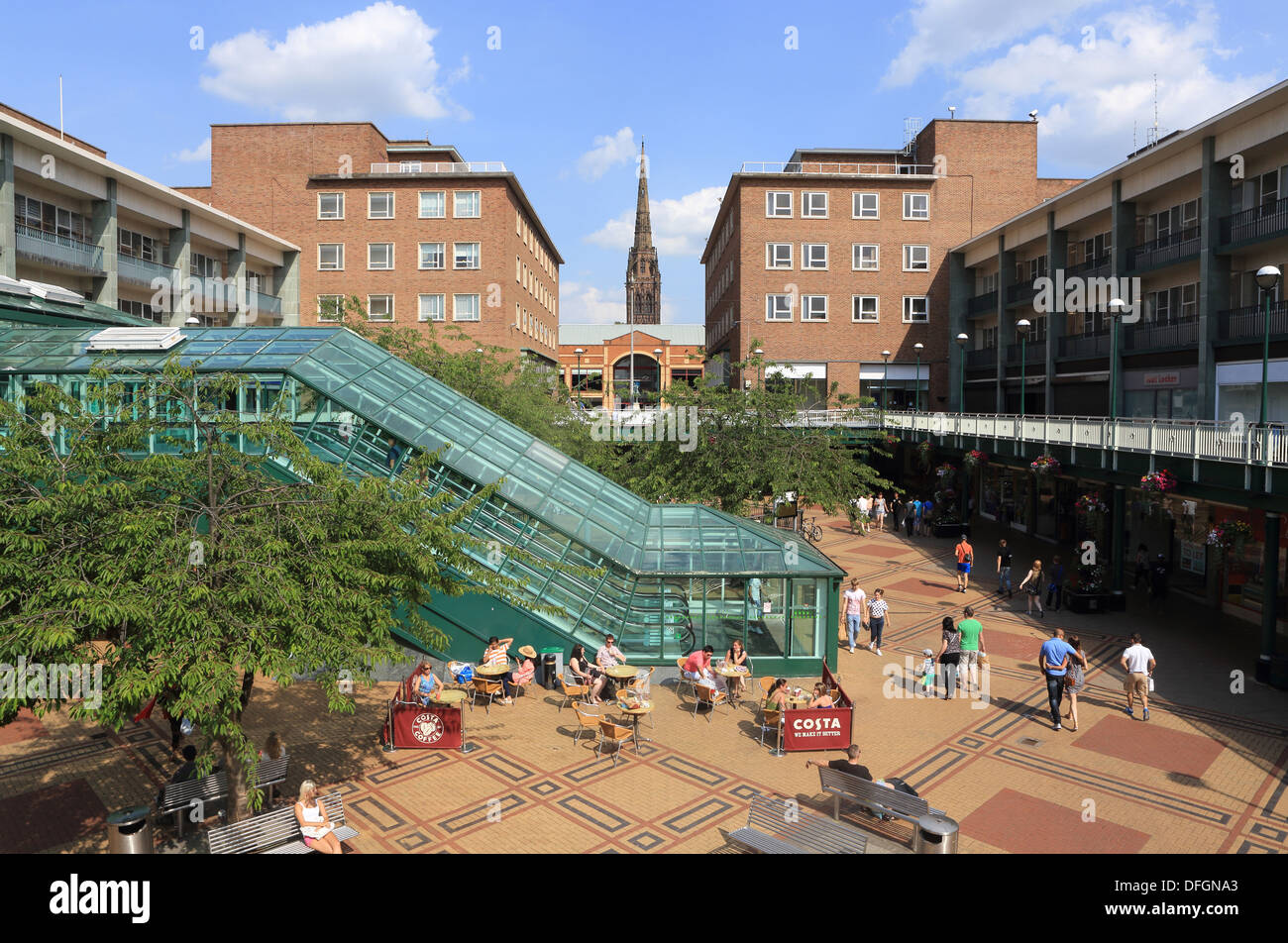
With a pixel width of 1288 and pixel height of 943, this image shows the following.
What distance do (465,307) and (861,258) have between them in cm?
2518

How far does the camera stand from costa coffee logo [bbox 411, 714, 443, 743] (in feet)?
44.7

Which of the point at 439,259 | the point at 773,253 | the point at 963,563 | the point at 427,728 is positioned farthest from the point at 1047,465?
the point at 439,259

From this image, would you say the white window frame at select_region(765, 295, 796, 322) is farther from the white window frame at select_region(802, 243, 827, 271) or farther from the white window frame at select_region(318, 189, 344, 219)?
the white window frame at select_region(318, 189, 344, 219)

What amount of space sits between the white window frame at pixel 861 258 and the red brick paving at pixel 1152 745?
42.1 m

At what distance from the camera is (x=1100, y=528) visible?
29250mm

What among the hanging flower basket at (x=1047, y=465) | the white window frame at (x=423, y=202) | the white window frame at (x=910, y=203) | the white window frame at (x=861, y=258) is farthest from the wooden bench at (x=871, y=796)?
the white window frame at (x=910, y=203)

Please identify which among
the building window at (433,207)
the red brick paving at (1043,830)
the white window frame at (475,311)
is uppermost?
the building window at (433,207)

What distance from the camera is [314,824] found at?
9555 millimetres

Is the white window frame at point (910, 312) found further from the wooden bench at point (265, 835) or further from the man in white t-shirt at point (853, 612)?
the wooden bench at point (265, 835)

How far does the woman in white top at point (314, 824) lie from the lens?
9.50 metres

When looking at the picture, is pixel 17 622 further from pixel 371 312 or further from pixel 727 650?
pixel 371 312

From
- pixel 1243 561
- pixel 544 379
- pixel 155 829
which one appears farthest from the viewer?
pixel 544 379

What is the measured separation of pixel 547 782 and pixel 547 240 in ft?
217
